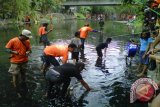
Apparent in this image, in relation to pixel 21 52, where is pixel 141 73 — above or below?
below

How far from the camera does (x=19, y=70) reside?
10258mm

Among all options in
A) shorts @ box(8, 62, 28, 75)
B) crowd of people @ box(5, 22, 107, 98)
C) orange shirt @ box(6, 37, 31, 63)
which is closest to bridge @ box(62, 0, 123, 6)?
crowd of people @ box(5, 22, 107, 98)

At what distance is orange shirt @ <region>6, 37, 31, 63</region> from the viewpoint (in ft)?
32.2

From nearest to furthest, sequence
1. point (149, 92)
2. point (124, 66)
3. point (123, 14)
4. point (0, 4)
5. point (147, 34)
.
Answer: point (149, 92)
point (147, 34)
point (124, 66)
point (0, 4)
point (123, 14)

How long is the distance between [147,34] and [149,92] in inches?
316

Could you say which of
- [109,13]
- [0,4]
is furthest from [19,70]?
[109,13]

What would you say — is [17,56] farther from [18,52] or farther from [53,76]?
[53,76]

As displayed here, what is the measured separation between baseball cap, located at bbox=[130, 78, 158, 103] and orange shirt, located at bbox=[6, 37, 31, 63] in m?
→ 6.06

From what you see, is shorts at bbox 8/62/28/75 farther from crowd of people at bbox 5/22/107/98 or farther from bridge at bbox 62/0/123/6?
bridge at bbox 62/0/123/6

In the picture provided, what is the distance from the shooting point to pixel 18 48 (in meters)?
9.94

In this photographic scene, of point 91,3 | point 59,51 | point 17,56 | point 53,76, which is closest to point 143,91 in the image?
point 53,76

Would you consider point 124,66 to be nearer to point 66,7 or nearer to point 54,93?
point 54,93

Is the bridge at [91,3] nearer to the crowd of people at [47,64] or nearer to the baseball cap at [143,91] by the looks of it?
the crowd of people at [47,64]

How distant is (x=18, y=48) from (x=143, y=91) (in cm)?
624
